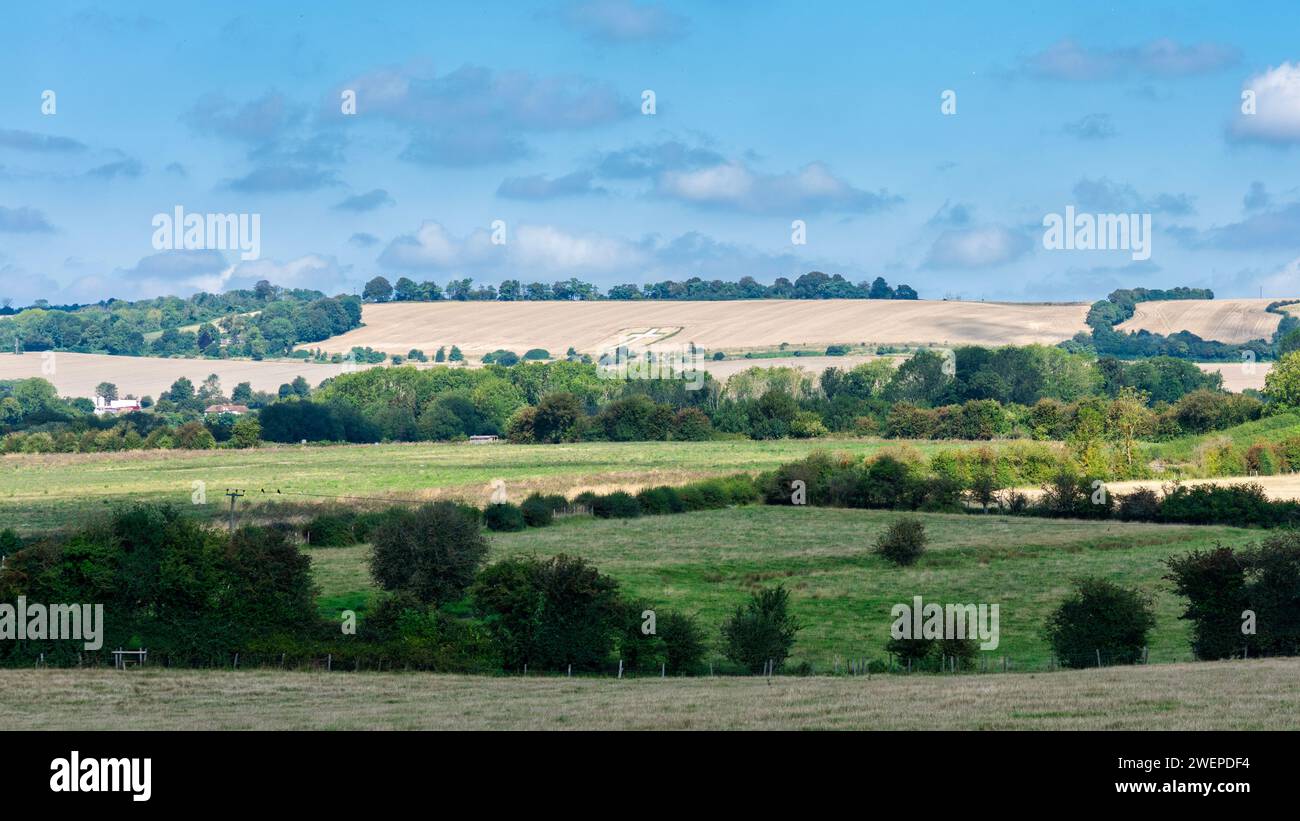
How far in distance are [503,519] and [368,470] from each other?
39.8m

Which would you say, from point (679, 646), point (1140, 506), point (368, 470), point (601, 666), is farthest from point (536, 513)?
point (368, 470)

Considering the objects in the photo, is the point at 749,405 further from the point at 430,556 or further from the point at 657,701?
the point at 657,701

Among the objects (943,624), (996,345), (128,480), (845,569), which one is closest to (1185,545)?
(845,569)

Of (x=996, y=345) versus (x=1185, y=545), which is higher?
(x=996, y=345)

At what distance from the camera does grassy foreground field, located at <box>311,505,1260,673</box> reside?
165ft

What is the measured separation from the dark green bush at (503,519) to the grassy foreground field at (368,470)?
715 cm

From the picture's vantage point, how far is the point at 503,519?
248ft

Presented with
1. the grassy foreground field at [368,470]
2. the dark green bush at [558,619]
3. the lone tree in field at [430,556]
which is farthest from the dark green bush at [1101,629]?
the grassy foreground field at [368,470]

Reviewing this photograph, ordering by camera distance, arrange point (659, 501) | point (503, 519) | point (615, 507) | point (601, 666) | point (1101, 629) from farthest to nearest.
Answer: point (659, 501), point (615, 507), point (503, 519), point (601, 666), point (1101, 629)

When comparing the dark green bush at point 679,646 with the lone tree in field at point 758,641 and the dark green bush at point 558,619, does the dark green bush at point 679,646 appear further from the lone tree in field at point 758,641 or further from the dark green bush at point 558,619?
the dark green bush at point 558,619

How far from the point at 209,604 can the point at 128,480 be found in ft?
211

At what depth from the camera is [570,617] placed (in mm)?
43812

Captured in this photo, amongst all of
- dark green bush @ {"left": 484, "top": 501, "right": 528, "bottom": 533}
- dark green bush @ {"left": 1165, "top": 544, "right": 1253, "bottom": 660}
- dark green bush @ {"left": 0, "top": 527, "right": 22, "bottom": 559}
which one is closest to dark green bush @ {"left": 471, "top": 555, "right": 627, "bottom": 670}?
dark green bush @ {"left": 1165, "top": 544, "right": 1253, "bottom": 660}
